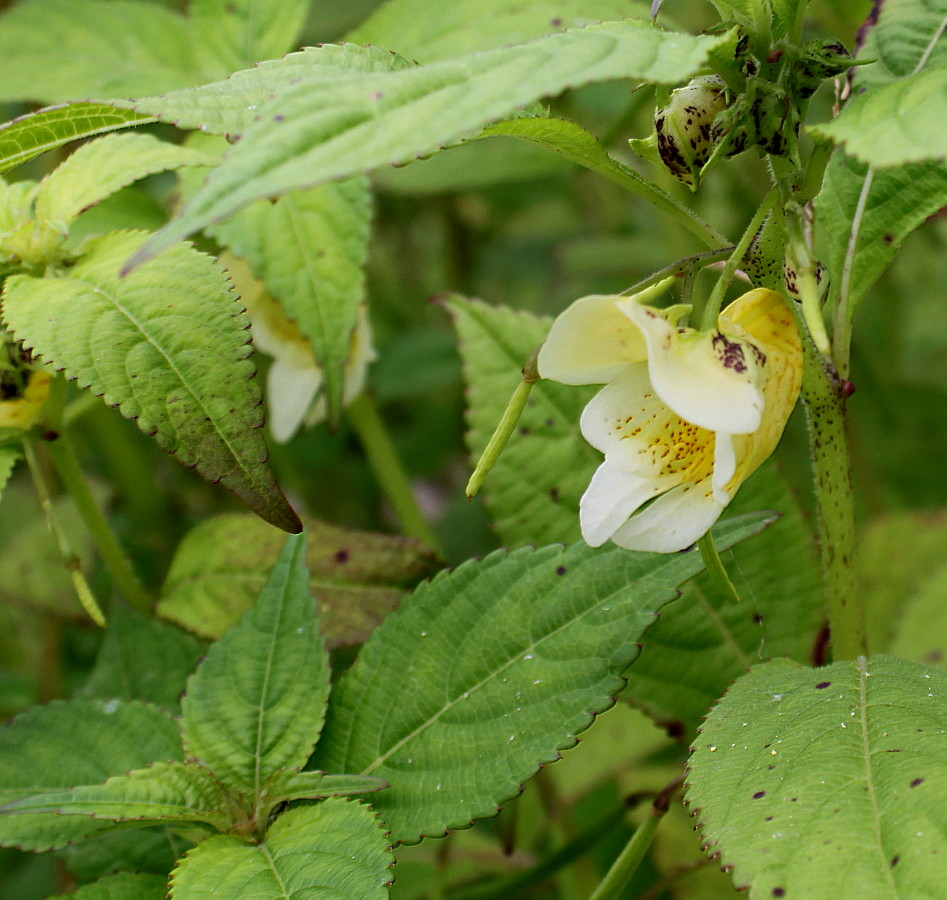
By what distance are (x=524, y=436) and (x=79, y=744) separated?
1.20ft

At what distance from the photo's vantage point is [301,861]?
1.71 ft

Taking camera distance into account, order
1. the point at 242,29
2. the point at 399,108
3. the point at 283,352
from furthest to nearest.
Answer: the point at 242,29 → the point at 283,352 → the point at 399,108

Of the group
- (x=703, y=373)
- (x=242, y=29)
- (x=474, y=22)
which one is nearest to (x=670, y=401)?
(x=703, y=373)

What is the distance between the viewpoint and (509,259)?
5.99 feet

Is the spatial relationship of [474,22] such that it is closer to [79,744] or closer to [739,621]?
[739,621]

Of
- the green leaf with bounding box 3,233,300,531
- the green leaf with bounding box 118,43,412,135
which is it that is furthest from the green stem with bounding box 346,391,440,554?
the green leaf with bounding box 118,43,412,135

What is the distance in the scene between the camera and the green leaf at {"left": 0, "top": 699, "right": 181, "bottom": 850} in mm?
607

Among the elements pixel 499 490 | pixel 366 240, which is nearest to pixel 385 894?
pixel 499 490

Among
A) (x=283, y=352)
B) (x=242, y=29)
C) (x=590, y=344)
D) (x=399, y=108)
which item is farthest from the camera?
(x=242, y=29)

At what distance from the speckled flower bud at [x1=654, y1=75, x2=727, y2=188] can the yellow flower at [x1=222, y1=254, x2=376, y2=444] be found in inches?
16.4

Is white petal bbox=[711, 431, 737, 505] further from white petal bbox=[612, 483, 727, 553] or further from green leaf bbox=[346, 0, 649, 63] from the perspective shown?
green leaf bbox=[346, 0, 649, 63]

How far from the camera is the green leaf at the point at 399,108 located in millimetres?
371

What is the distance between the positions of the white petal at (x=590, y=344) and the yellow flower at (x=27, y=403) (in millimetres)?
350

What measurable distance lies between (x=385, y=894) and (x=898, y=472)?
1299mm
